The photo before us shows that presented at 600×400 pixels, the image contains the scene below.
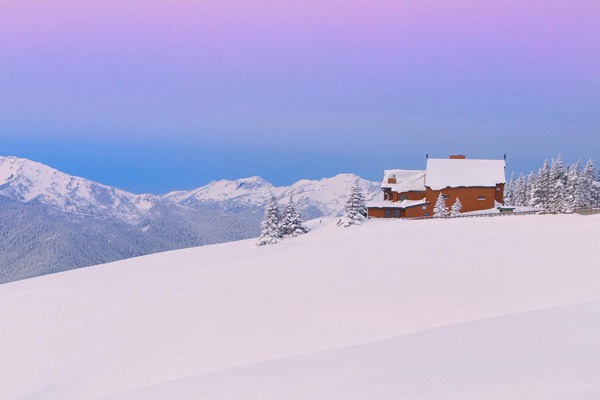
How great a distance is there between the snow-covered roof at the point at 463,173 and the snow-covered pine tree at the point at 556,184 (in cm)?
615

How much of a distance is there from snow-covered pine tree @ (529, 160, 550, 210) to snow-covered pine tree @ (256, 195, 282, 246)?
40636mm

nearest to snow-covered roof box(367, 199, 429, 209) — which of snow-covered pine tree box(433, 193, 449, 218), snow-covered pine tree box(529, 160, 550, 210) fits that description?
snow-covered pine tree box(433, 193, 449, 218)

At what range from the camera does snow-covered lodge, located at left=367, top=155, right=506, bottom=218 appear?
57.9 m

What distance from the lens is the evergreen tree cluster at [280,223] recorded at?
159ft

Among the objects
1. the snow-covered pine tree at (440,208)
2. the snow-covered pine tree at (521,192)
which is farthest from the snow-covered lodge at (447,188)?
the snow-covered pine tree at (521,192)

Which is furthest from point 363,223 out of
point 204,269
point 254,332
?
point 254,332

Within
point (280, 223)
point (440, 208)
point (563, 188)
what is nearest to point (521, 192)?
point (563, 188)

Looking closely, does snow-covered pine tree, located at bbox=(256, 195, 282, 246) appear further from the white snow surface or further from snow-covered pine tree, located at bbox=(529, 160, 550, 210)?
snow-covered pine tree, located at bbox=(529, 160, 550, 210)

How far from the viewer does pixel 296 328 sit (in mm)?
21250

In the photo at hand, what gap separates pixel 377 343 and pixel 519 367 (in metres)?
7.35

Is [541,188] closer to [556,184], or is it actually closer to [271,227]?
[556,184]

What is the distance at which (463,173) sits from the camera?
194 feet

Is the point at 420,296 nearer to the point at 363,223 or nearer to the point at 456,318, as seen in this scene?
the point at 456,318

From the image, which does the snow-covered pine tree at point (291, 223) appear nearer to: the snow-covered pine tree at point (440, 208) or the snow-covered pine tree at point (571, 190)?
the snow-covered pine tree at point (440, 208)
